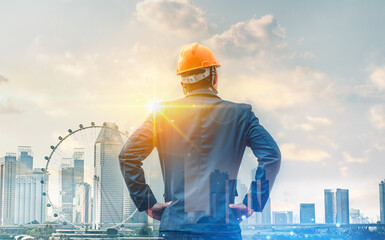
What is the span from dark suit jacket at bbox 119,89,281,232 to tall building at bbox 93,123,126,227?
43.6m

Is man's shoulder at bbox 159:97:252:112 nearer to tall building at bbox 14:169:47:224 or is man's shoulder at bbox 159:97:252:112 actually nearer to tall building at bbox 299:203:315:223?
tall building at bbox 299:203:315:223

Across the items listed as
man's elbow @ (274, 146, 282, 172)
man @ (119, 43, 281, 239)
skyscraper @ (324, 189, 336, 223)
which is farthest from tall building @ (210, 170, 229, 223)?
skyscraper @ (324, 189, 336, 223)

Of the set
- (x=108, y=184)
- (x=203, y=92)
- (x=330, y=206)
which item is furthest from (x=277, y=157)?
(x=330, y=206)

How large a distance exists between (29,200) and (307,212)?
5856 cm

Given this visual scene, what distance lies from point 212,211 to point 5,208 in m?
133

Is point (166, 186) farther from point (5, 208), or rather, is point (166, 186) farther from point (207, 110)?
point (5, 208)

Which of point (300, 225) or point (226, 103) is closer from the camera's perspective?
point (226, 103)

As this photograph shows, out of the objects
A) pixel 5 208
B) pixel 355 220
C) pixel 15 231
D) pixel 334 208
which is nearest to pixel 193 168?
pixel 15 231

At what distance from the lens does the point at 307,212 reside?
107 metres

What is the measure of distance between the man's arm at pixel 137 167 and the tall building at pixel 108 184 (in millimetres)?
43625

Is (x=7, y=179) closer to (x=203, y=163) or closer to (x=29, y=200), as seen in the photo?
(x=29, y=200)

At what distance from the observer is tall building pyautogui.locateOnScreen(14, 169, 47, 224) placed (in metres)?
122

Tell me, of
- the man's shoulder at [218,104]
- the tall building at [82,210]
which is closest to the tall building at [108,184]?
the tall building at [82,210]

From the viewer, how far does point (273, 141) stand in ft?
12.7
